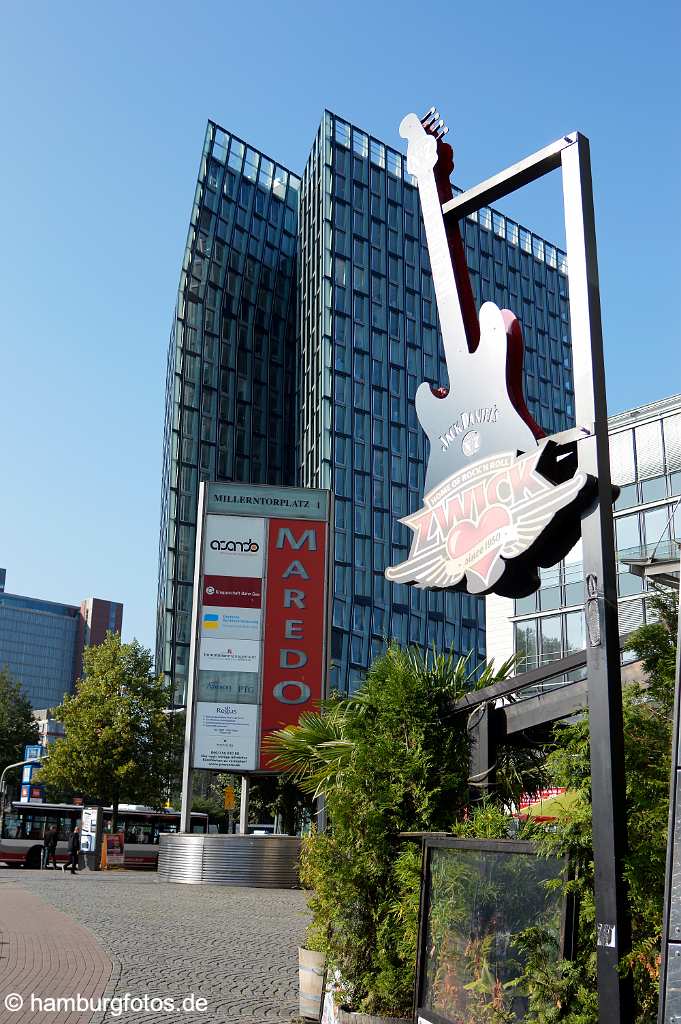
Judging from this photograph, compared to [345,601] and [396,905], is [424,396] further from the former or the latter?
[345,601]


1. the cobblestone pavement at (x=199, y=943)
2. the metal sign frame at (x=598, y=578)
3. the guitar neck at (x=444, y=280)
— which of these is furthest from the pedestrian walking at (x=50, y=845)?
the metal sign frame at (x=598, y=578)

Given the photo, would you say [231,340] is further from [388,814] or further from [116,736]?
[388,814]

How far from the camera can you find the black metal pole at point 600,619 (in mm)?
5332

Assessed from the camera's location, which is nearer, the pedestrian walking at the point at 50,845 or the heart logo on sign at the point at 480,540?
the heart logo on sign at the point at 480,540

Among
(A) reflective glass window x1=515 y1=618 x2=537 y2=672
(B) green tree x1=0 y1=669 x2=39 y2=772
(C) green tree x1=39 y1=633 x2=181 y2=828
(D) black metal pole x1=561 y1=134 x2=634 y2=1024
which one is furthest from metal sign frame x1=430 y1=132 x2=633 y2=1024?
(B) green tree x1=0 y1=669 x2=39 y2=772

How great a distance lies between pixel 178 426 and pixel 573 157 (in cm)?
7414

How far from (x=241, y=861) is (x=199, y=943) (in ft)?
45.4

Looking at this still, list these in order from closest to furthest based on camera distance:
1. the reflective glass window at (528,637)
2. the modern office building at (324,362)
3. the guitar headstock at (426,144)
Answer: the guitar headstock at (426,144) < the reflective glass window at (528,637) < the modern office building at (324,362)

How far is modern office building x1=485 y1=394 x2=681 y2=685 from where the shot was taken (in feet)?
115

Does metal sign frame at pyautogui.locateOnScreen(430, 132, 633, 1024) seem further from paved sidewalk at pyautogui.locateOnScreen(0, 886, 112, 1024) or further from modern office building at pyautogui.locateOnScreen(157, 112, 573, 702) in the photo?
modern office building at pyautogui.locateOnScreen(157, 112, 573, 702)

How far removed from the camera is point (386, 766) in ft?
26.0

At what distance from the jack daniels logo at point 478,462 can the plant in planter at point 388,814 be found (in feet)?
3.07

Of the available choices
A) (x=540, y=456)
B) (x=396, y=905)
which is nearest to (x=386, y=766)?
(x=396, y=905)
